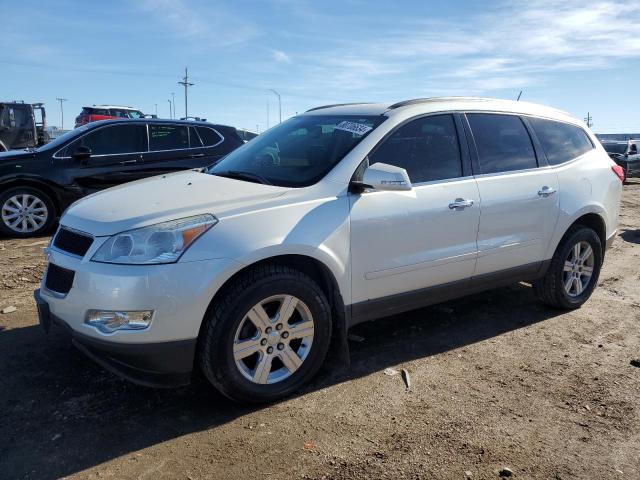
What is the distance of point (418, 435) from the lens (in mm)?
2988

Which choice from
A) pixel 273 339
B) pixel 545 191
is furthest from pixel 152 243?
pixel 545 191

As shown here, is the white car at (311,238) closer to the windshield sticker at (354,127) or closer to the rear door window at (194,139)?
the windshield sticker at (354,127)

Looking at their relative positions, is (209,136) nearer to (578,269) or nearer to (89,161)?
(89,161)

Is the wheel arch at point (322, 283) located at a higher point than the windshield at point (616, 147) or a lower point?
lower

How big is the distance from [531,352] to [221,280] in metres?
2.52

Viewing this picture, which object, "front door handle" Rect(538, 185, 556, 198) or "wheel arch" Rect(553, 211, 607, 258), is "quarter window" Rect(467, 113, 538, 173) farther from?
"wheel arch" Rect(553, 211, 607, 258)

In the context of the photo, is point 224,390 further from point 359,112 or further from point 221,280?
point 359,112

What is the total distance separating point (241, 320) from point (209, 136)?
19.9ft

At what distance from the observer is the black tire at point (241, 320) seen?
2.97m

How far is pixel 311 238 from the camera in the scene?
3.24m

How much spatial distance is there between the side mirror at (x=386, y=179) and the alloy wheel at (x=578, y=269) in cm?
230

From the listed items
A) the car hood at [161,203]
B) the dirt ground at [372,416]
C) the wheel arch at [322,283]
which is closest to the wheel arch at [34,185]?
the dirt ground at [372,416]

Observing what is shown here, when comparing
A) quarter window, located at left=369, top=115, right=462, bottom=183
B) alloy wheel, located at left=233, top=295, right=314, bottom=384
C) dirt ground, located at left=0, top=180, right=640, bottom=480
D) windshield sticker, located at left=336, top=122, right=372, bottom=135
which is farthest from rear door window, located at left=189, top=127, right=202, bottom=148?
alloy wheel, located at left=233, top=295, right=314, bottom=384

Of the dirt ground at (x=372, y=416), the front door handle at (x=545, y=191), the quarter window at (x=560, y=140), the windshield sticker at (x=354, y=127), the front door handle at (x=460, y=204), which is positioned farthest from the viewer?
the quarter window at (x=560, y=140)
